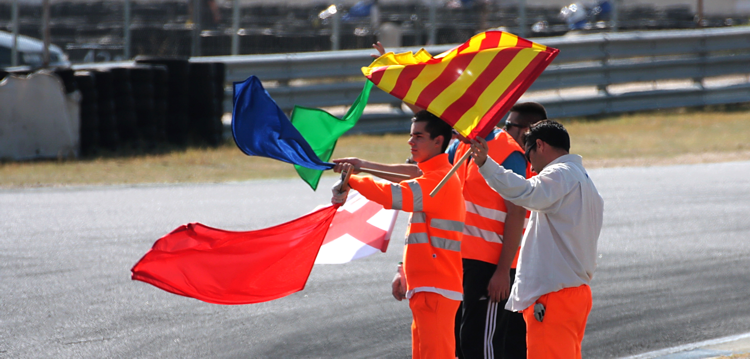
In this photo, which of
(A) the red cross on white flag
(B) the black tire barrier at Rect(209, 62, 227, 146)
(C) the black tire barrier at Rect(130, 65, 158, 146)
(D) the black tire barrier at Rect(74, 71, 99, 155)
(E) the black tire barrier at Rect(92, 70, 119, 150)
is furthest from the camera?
(B) the black tire barrier at Rect(209, 62, 227, 146)

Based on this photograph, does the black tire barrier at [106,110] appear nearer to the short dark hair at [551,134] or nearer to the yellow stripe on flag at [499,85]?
the yellow stripe on flag at [499,85]

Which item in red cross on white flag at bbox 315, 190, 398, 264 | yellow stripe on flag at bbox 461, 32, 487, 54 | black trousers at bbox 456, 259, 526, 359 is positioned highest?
yellow stripe on flag at bbox 461, 32, 487, 54

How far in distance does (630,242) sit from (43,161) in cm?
846

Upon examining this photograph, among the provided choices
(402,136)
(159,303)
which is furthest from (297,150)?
(402,136)

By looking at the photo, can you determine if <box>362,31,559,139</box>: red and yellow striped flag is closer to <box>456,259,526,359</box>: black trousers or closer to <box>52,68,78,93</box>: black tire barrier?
<box>456,259,526,359</box>: black trousers

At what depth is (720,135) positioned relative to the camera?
15.4 m

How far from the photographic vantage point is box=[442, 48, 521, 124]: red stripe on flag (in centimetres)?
396

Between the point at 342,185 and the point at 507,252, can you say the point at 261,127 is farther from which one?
the point at 507,252

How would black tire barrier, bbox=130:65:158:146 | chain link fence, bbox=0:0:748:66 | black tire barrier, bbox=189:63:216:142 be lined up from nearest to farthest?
black tire barrier, bbox=130:65:158:146 → black tire barrier, bbox=189:63:216:142 → chain link fence, bbox=0:0:748:66

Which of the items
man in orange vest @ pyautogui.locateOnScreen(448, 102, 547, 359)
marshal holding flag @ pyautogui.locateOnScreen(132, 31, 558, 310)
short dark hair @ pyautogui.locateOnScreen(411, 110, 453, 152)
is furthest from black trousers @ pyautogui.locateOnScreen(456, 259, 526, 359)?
short dark hair @ pyautogui.locateOnScreen(411, 110, 453, 152)

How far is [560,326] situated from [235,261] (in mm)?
1601

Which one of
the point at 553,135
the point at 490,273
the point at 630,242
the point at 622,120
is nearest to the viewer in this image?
the point at 553,135

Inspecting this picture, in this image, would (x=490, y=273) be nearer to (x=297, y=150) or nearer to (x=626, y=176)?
(x=297, y=150)

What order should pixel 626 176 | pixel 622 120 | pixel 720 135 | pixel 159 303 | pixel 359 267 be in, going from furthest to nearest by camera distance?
pixel 622 120 → pixel 720 135 → pixel 626 176 → pixel 359 267 → pixel 159 303
